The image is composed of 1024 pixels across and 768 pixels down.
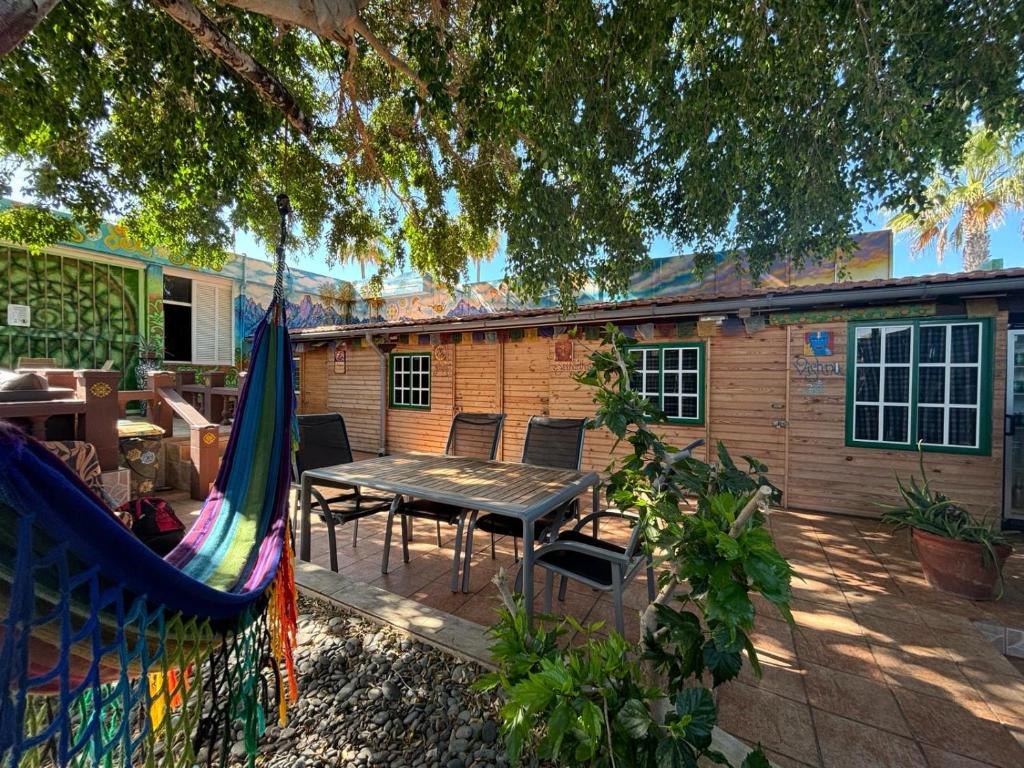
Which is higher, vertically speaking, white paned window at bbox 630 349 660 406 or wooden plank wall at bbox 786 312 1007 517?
white paned window at bbox 630 349 660 406

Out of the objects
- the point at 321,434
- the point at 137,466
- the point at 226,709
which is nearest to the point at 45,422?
the point at 137,466

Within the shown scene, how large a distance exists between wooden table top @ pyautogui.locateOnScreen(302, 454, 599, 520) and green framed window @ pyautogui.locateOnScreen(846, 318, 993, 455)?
341cm

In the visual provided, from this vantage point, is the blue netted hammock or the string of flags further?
the string of flags

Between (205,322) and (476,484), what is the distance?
10283mm

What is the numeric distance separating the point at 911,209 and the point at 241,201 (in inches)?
219

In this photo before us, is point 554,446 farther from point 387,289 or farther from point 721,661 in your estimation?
point 387,289

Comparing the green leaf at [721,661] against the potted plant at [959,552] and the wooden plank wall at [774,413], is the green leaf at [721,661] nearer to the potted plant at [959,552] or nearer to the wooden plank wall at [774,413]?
the potted plant at [959,552]

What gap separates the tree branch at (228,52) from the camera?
2.33m

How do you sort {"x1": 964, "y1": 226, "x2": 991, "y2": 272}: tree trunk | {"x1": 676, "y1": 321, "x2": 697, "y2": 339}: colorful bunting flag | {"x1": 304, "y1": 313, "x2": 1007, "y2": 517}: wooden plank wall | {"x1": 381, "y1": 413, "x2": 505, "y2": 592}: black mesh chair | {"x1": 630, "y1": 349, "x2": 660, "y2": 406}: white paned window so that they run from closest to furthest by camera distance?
{"x1": 381, "y1": 413, "x2": 505, "y2": 592}: black mesh chair
{"x1": 304, "y1": 313, "x2": 1007, "y2": 517}: wooden plank wall
{"x1": 676, "y1": 321, "x2": 697, "y2": 339}: colorful bunting flag
{"x1": 630, "y1": 349, "x2": 660, "y2": 406}: white paned window
{"x1": 964, "y1": 226, "x2": 991, "y2": 272}: tree trunk

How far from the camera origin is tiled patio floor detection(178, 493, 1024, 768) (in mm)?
1571

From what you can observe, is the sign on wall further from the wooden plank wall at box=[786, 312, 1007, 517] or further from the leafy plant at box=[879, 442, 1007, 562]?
the leafy plant at box=[879, 442, 1007, 562]

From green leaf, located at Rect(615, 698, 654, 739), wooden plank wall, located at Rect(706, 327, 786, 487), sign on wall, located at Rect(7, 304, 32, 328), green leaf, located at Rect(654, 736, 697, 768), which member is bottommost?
green leaf, located at Rect(654, 736, 697, 768)

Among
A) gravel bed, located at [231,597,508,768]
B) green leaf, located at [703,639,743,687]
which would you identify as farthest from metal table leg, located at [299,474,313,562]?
green leaf, located at [703,639,743,687]

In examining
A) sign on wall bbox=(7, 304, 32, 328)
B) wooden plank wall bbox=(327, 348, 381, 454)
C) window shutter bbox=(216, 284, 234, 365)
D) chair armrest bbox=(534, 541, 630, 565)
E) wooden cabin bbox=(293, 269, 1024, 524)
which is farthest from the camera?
window shutter bbox=(216, 284, 234, 365)
